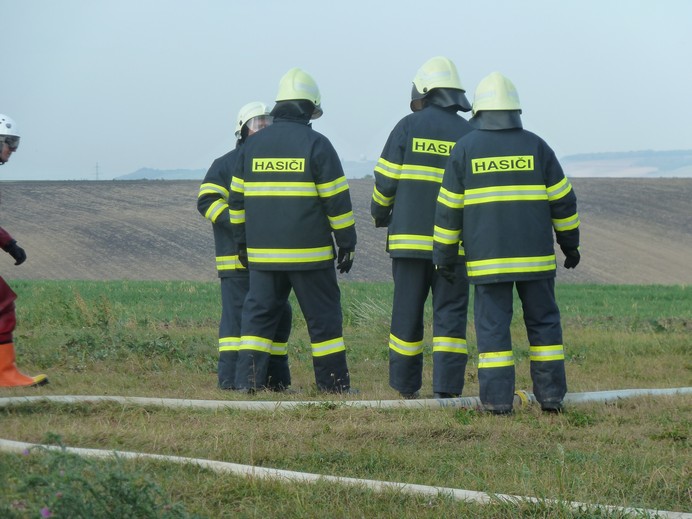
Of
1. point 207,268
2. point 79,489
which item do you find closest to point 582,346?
point 79,489

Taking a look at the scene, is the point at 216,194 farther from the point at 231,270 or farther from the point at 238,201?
the point at 231,270

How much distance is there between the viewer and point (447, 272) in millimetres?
7242

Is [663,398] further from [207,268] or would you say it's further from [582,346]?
[207,268]

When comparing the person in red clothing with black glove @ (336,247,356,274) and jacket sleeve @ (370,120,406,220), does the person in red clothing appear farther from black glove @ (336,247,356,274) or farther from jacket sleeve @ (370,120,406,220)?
jacket sleeve @ (370,120,406,220)

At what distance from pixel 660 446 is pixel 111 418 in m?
3.25

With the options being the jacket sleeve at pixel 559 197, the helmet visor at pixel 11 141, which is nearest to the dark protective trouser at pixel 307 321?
the jacket sleeve at pixel 559 197

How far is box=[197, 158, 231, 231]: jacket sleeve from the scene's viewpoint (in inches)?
334

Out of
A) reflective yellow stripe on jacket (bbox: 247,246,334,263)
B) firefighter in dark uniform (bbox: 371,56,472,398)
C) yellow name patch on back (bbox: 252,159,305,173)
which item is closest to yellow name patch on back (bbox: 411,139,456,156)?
firefighter in dark uniform (bbox: 371,56,472,398)

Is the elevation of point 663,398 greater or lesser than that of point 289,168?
lesser

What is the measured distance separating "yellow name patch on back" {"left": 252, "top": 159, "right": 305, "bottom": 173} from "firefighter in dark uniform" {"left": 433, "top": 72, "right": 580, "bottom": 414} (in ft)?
4.07

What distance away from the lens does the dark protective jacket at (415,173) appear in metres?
7.69

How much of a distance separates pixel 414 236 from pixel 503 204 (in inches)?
37.7

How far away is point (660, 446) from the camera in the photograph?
18.9ft

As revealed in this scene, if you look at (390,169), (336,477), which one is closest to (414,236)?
(390,169)
